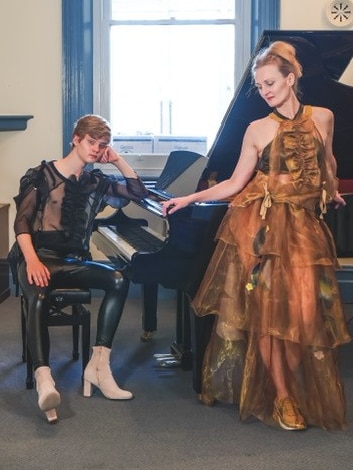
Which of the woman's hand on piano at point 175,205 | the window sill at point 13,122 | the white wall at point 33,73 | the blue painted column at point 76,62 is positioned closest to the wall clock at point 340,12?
the white wall at point 33,73

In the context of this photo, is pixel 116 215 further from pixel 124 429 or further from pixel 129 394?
pixel 124 429

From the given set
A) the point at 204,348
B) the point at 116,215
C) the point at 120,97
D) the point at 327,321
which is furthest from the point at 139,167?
the point at 327,321

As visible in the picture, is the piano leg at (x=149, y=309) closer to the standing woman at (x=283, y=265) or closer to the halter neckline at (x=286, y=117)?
the standing woman at (x=283, y=265)

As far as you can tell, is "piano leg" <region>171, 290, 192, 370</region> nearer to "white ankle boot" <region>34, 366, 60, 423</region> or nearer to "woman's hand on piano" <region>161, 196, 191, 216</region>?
"woman's hand on piano" <region>161, 196, 191, 216</region>

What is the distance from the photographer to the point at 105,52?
5.23 meters

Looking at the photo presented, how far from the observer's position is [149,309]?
407cm

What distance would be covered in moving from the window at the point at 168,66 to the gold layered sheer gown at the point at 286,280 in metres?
2.48

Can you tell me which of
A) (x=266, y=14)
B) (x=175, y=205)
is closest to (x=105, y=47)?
(x=266, y=14)

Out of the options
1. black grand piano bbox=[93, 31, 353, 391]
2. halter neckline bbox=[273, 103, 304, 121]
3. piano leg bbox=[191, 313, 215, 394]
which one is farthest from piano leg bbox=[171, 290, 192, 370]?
halter neckline bbox=[273, 103, 304, 121]

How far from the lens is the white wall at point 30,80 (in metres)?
5.12

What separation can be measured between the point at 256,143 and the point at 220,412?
107 centimetres

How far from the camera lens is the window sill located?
507cm

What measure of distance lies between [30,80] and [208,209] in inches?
103

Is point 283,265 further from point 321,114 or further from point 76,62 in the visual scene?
point 76,62
